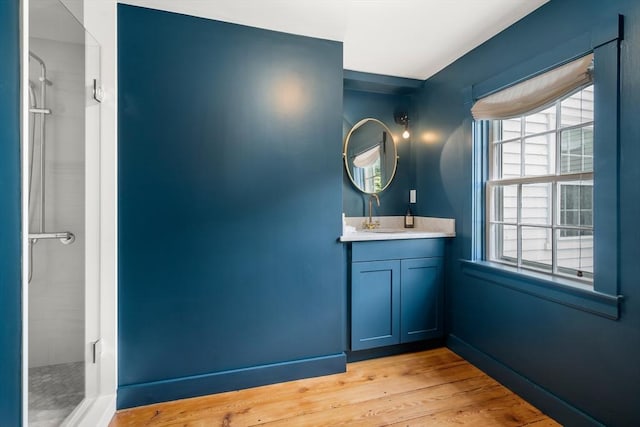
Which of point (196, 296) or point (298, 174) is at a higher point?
point (298, 174)

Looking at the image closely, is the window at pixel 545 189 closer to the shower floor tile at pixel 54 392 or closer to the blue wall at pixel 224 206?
the blue wall at pixel 224 206

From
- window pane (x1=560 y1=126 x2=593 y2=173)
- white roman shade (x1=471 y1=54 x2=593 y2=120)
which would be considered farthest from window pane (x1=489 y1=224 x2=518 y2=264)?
white roman shade (x1=471 y1=54 x2=593 y2=120)

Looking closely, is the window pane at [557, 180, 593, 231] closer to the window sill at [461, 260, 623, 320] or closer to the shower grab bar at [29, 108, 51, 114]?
the window sill at [461, 260, 623, 320]

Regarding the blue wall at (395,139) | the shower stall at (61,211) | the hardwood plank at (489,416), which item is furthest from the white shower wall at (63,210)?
the blue wall at (395,139)

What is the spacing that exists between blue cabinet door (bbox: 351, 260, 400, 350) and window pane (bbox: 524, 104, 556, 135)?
4.38 feet

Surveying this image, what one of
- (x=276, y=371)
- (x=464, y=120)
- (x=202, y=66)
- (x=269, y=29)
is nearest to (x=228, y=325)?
(x=276, y=371)

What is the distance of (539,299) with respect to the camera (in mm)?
1904

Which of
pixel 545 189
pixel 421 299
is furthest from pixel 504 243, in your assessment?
pixel 421 299

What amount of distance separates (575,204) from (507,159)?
24.7 inches

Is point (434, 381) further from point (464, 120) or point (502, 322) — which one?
point (464, 120)

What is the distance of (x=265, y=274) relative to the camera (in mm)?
2189

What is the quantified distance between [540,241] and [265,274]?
188cm

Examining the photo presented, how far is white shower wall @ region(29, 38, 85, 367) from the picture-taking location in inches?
65.1

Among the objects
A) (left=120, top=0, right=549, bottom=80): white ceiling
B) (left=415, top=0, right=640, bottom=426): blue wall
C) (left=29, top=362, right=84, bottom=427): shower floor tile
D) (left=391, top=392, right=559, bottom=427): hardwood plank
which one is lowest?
(left=391, top=392, right=559, bottom=427): hardwood plank
